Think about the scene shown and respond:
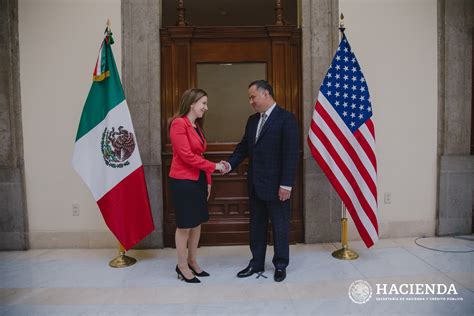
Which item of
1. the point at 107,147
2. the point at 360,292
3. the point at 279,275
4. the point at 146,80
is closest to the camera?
the point at 360,292

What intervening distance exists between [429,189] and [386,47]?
72.4 inches

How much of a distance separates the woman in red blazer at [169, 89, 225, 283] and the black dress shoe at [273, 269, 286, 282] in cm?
72

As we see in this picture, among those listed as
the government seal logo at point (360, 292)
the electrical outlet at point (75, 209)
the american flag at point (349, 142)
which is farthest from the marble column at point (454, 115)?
the electrical outlet at point (75, 209)

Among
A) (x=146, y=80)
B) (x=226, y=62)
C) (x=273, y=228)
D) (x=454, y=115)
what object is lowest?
(x=273, y=228)

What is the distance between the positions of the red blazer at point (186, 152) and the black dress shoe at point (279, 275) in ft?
3.73

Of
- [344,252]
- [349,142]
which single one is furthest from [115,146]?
[344,252]

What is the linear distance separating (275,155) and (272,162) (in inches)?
2.8

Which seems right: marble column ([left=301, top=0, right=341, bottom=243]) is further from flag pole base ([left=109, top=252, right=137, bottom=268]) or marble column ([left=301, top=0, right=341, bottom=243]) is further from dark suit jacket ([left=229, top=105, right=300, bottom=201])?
flag pole base ([left=109, top=252, right=137, bottom=268])

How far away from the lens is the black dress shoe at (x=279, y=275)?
12.2ft

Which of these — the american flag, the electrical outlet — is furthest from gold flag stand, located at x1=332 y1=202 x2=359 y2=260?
the electrical outlet

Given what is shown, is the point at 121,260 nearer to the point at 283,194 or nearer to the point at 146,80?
the point at 283,194

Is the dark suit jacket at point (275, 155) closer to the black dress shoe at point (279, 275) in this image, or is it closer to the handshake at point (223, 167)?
the handshake at point (223, 167)

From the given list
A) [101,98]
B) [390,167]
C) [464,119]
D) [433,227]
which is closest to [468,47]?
[464,119]

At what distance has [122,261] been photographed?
427cm
